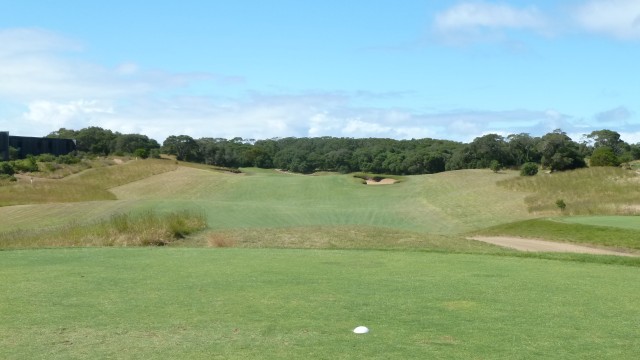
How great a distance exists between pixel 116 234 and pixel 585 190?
111ft

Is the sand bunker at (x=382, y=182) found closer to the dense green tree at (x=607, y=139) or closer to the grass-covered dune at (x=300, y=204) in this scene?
the grass-covered dune at (x=300, y=204)

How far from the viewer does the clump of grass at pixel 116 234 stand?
1969 centimetres

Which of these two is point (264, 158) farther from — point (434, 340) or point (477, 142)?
point (434, 340)

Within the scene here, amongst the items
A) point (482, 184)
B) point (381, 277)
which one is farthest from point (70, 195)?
point (381, 277)

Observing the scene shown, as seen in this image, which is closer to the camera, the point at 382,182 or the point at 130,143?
the point at 382,182

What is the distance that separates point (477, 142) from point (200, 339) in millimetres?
78597

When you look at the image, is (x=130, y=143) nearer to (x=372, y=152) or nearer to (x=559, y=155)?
(x=372, y=152)

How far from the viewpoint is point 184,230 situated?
72.6 ft

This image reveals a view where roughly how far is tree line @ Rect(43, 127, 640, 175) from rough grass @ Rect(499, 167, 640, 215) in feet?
34.4

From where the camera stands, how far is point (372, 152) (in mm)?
106250

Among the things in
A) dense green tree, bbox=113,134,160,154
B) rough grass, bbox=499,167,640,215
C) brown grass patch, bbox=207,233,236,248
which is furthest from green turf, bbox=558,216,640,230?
dense green tree, bbox=113,134,160,154

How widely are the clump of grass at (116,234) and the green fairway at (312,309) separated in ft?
21.7

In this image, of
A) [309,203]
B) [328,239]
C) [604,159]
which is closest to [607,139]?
[604,159]

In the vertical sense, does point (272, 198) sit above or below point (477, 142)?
below
